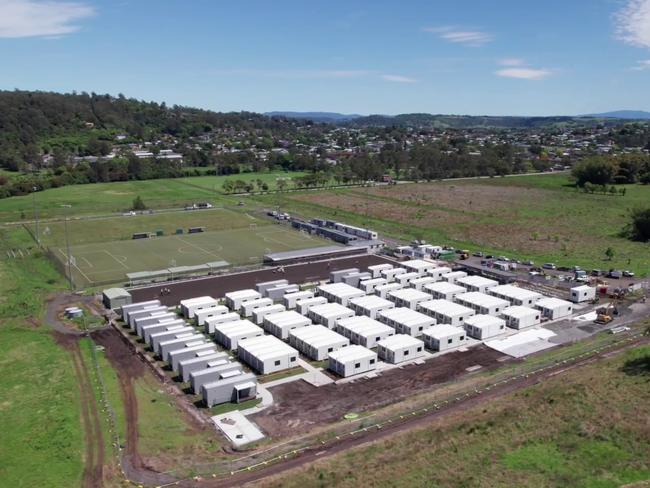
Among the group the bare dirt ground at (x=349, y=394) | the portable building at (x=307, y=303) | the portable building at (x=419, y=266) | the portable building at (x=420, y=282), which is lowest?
the bare dirt ground at (x=349, y=394)

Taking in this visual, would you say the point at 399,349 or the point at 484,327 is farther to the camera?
the point at 484,327

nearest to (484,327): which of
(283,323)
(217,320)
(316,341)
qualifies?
(316,341)

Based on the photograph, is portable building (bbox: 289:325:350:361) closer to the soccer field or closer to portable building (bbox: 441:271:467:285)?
portable building (bbox: 441:271:467:285)

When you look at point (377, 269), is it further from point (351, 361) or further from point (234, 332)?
point (351, 361)

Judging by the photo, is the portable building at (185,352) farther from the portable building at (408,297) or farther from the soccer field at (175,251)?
the soccer field at (175,251)

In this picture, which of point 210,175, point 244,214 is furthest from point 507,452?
point 210,175

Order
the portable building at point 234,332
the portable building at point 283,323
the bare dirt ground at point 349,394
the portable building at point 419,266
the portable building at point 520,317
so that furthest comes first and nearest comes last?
the portable building at point 419,266 < the portable building at point 520,317 < the portable building at point 283,323 < the portable building at point 234,332 < the bare dirt ground at point 349,394

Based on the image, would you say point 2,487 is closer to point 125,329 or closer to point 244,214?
point 125,329

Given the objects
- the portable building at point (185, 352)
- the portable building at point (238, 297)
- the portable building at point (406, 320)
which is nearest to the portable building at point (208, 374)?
the portable building at point (185, 352)
